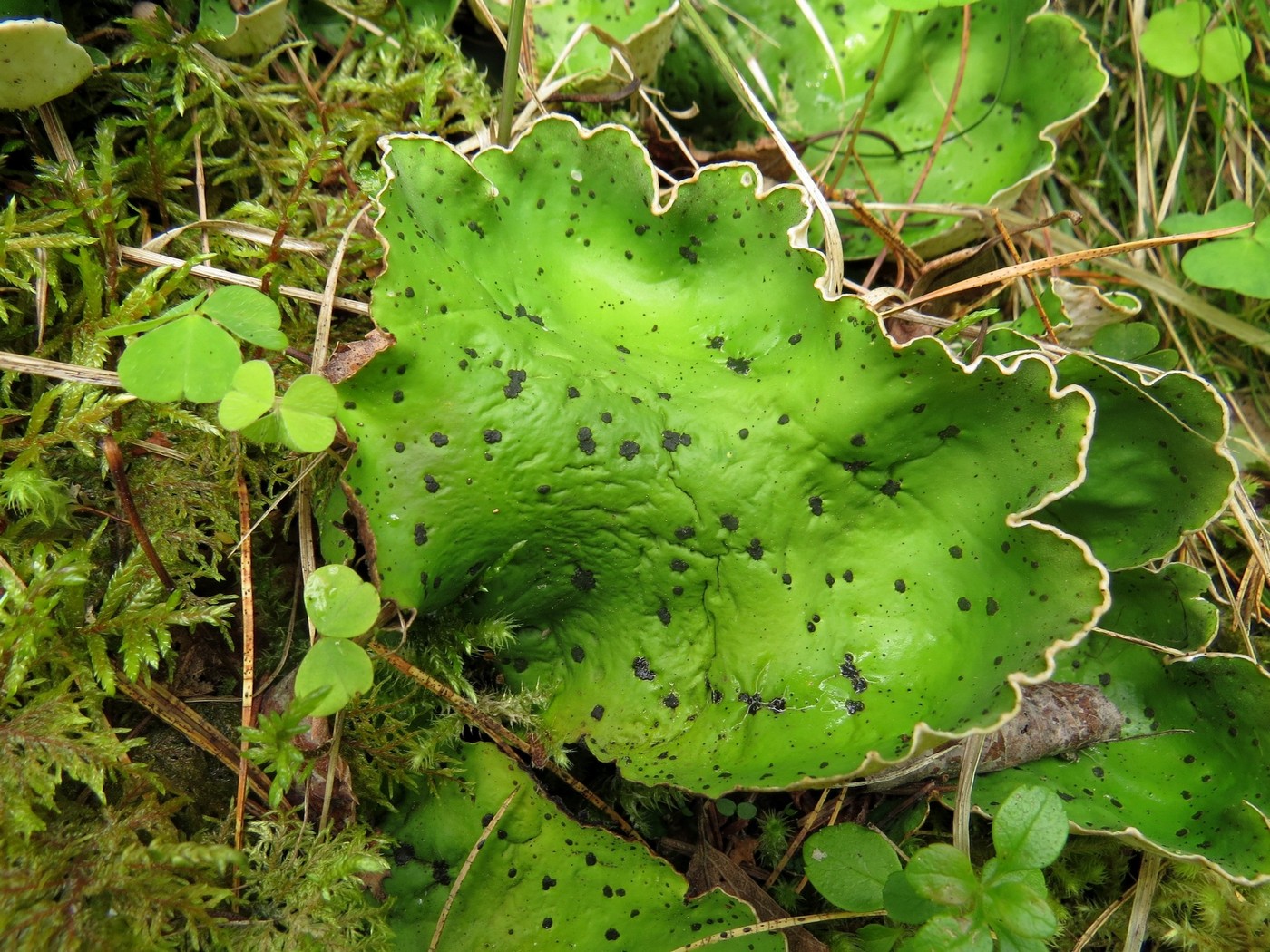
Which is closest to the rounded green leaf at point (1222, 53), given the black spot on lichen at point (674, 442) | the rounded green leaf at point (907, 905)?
A: the black spot on lichen at point (674, 442)

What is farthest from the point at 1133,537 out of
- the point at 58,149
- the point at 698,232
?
the point at 58,149

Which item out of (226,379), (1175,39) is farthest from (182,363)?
(1175,39)

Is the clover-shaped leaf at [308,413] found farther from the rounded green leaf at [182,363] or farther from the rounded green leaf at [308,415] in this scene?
the rounded green leaf at [182,363]

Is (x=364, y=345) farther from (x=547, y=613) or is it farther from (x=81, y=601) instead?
(x=81, y=601)

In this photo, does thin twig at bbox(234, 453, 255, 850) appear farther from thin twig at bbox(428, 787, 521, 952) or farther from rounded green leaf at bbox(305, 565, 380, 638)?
thin twig at bbox(428, 787, 521, 952)

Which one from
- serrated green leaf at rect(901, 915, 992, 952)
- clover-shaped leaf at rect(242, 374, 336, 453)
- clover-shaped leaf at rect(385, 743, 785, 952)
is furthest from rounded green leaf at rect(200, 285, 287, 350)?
serrated green leaf at rect(901, 915, 992, 952)

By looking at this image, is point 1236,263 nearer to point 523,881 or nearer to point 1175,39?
point 1175,39
